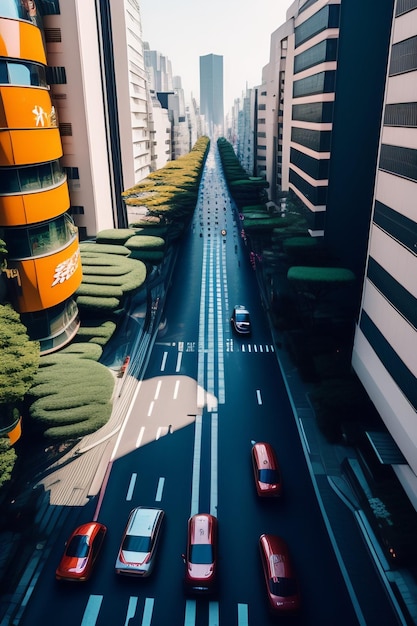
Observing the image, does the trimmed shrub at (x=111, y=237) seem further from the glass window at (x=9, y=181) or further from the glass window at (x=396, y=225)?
the glass window at (x=396, y=225)

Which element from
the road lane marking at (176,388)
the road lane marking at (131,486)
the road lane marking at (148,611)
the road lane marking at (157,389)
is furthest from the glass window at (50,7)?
the road lane marking at (148,611)

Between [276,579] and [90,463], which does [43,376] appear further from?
[276,579]

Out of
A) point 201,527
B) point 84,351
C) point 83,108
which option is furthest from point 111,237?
point 201,527

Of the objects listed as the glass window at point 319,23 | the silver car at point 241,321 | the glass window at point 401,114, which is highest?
the glass window at point 319,23

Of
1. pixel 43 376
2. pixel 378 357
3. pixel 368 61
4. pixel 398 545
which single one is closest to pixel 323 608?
pixel 398 545

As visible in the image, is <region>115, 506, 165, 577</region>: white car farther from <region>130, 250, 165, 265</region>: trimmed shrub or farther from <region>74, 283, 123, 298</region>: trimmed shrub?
<region>130, 250, 165, 265</region>: trimmed shrub

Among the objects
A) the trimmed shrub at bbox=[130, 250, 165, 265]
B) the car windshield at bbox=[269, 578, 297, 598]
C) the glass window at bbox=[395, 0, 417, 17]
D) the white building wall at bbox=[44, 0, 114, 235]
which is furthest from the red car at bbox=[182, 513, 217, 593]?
the white building wall at bbox=[44, 0, 114, 235]

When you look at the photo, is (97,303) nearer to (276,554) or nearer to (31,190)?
(31,190)
